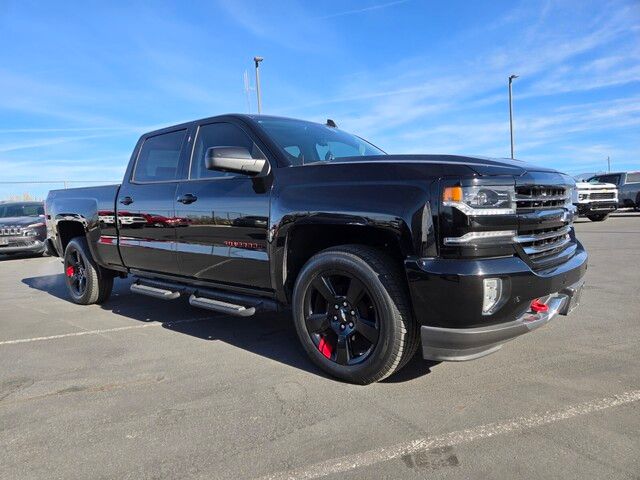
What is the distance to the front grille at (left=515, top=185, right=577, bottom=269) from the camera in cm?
306

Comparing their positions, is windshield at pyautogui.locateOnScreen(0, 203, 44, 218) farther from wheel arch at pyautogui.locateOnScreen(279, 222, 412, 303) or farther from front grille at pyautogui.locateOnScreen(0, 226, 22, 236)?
wheel arch at pyautogui.locateOnScreen(279, 222, 412, 303)

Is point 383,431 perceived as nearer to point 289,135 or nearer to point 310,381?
point 310,381

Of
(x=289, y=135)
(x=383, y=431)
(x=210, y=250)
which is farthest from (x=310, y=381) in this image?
(x=289, y=135)

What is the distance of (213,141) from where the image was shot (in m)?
4.65

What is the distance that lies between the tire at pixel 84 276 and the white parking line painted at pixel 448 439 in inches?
185

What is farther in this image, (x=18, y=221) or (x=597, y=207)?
(x=597, y=207)

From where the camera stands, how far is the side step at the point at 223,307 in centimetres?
394

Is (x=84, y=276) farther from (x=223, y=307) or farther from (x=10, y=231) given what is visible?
(x=10, y=231)

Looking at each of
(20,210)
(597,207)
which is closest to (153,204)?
(20,210)

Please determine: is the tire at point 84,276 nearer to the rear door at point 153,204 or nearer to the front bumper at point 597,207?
the rear door at point 153,204

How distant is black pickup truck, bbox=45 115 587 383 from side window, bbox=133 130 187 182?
4 centimetres

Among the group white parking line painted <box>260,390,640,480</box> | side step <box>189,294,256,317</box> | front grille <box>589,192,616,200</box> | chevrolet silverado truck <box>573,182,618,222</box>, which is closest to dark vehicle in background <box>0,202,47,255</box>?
side step <box>189,294,256,317</box>

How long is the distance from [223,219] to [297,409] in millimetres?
1726

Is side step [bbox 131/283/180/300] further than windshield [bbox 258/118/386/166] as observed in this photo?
Yes
